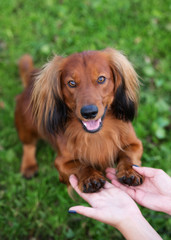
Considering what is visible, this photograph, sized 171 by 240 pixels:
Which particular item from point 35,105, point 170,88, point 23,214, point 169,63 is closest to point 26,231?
point 23,214

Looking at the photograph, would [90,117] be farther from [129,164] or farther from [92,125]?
[129,164]

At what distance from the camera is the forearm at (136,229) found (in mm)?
2000

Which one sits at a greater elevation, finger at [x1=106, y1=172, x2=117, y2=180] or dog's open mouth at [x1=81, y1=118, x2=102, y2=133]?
dog's open mouth at [x1=81, y1=118, x2=102, y2=133]

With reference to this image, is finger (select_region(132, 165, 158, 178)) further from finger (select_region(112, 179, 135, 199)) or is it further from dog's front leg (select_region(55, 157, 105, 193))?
dog's front leg (select_region(55, 157, 105, 193))

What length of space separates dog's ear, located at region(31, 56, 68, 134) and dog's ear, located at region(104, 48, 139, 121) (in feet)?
1.59

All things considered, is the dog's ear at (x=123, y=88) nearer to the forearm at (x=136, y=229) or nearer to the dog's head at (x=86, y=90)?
the dog's head at (x=86, y=90)

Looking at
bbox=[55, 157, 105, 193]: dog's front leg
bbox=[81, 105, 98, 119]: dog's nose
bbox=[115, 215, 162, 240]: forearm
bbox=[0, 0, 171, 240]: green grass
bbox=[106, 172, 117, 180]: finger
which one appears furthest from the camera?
bbox=[0, 0, 171, 240]: green grass

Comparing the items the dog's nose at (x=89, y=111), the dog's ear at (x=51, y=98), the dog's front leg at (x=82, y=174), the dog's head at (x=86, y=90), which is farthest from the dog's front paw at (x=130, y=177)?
the dog's ear at (x=51, y=98)

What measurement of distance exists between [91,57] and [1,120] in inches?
82.1

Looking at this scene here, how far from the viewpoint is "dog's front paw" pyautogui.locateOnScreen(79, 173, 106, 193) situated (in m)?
2.31

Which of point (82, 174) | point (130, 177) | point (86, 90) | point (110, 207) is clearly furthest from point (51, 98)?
point (110, 207)

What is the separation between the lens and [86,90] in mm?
2314

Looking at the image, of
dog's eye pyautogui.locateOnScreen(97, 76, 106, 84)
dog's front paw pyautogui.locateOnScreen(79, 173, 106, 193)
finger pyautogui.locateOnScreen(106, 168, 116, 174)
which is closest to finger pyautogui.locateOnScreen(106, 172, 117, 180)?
finger pyautogui.locateOnScreen(106, 168, 116, 174)

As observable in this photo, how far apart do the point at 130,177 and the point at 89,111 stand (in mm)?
655
